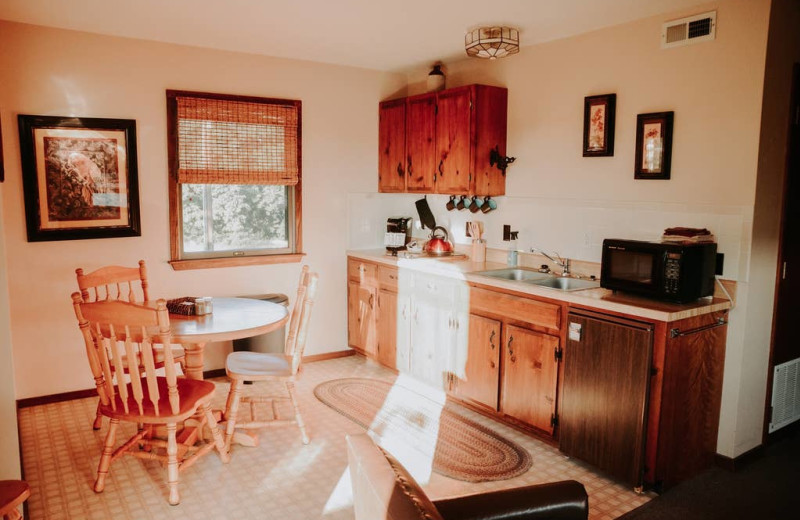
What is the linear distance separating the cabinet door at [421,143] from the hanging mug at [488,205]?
45 centimetres

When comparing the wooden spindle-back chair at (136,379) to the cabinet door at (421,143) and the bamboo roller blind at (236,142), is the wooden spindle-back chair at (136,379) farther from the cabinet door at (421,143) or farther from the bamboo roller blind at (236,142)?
the cabinet door at (421,143)

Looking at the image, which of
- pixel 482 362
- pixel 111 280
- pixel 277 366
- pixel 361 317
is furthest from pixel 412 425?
pixel 111 280

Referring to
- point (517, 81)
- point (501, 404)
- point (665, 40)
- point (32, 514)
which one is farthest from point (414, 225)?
point (32, 514)

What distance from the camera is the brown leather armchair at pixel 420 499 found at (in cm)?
138

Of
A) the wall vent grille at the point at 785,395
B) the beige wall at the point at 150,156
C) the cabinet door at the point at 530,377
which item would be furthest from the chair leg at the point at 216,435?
the wall vent grille at the point at 785,395

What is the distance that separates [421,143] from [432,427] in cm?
231

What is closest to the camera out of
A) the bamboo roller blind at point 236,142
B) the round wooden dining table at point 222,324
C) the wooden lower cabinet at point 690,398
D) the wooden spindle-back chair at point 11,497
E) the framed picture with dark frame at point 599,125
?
the wooden spindle-back chair at point 11,497

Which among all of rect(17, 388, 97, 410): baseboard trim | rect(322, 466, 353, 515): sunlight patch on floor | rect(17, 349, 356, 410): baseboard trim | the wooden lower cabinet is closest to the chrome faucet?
the wooden lower cabinet

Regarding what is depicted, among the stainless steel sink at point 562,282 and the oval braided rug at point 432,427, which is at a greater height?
the stainless steel sink at point 562,282

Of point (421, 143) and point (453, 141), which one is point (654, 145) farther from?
point (421, 143)

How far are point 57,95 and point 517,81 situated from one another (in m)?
3.26

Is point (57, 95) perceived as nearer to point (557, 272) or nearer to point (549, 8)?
point (549, 8)

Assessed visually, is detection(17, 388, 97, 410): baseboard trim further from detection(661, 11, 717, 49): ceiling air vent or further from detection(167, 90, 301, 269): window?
detection(661, 11, 717, 49): ceiling air vent

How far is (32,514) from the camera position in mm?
2766
